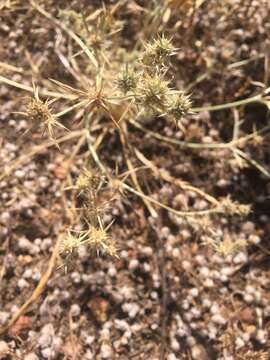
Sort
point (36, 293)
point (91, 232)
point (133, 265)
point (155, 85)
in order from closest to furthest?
point (155, 85)
point (91, 232)
point (36, 293)
point (133, 265)

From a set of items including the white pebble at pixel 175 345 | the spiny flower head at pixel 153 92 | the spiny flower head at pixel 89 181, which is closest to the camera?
the spiny flower head at pixel 153 92

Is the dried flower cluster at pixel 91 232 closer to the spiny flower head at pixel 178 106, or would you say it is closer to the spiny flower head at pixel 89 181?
the spiny flower head at pixel 89 181

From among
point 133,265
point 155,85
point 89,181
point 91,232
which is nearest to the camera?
point 155,85

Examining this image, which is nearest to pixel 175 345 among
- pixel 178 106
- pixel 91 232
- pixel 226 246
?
pixel 226 246

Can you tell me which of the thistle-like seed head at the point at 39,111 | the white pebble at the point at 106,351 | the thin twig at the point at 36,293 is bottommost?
the white pebble at the point at 106,351

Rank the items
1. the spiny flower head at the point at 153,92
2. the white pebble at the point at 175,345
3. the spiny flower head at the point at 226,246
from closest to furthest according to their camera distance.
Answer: the spiny flower head at the point at 153,92, the spiny flower head at the point at 226,246, the white pebble at the point at 175,345

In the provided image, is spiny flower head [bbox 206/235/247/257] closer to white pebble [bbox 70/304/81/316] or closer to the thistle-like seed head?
white pebble [bbox 70/304/81/316]

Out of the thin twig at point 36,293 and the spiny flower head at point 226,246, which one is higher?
the spiny flower head at point 226,246

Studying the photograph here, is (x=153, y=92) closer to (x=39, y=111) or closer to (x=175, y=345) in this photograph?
(x=39, y=111)

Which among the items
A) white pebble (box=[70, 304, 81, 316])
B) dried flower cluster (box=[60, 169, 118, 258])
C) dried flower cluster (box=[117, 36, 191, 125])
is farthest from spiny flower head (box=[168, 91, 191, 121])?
white pebble (box=[70, 304, 81, 316])

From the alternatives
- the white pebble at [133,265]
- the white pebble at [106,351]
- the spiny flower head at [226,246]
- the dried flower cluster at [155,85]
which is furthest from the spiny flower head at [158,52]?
the white pebble at [106,351]

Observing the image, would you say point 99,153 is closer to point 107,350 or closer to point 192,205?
point 192,205
